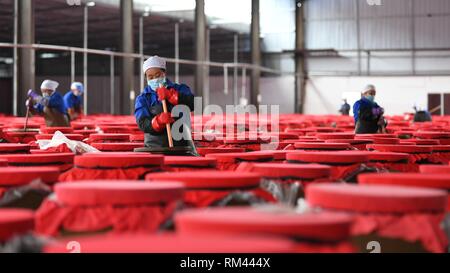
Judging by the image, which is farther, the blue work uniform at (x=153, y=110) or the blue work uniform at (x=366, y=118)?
the blue work uniform at (x=366, y=118)

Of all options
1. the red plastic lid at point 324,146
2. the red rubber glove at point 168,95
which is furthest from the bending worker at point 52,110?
the red plastic lid at point 324,146

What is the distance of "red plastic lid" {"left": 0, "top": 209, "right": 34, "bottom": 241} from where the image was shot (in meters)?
3.84

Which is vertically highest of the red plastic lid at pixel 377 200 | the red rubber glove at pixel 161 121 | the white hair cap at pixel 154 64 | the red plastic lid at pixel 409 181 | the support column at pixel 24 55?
the support column at pixel 24 55

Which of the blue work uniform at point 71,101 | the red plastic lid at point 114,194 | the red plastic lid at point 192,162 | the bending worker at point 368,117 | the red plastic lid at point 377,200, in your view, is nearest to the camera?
the red plastic lid at point 377,200

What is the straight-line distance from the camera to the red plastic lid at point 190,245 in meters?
3.04

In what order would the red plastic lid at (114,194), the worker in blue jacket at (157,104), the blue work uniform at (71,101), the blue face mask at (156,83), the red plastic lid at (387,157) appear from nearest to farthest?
the red plastic lid at (114,194) < the red plastic lid at (387,157) < the worker in blue jacket at (157,104) < the blue face mask at (156,83) < the blue work uniform at (71,101)

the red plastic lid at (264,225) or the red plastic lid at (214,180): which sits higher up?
the red plastic lid at (214,180)

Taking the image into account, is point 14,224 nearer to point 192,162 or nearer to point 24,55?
point 192,162

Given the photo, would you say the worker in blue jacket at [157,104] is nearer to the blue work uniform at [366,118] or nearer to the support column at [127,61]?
the blue work uniform at [366,118]

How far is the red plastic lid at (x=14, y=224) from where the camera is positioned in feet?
12.6

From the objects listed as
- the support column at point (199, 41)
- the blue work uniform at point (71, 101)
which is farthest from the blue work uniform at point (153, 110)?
the support column at point (199, 41)

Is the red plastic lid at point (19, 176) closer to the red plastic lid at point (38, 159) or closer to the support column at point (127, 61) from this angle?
the red plastic lid at point (38, 159)
